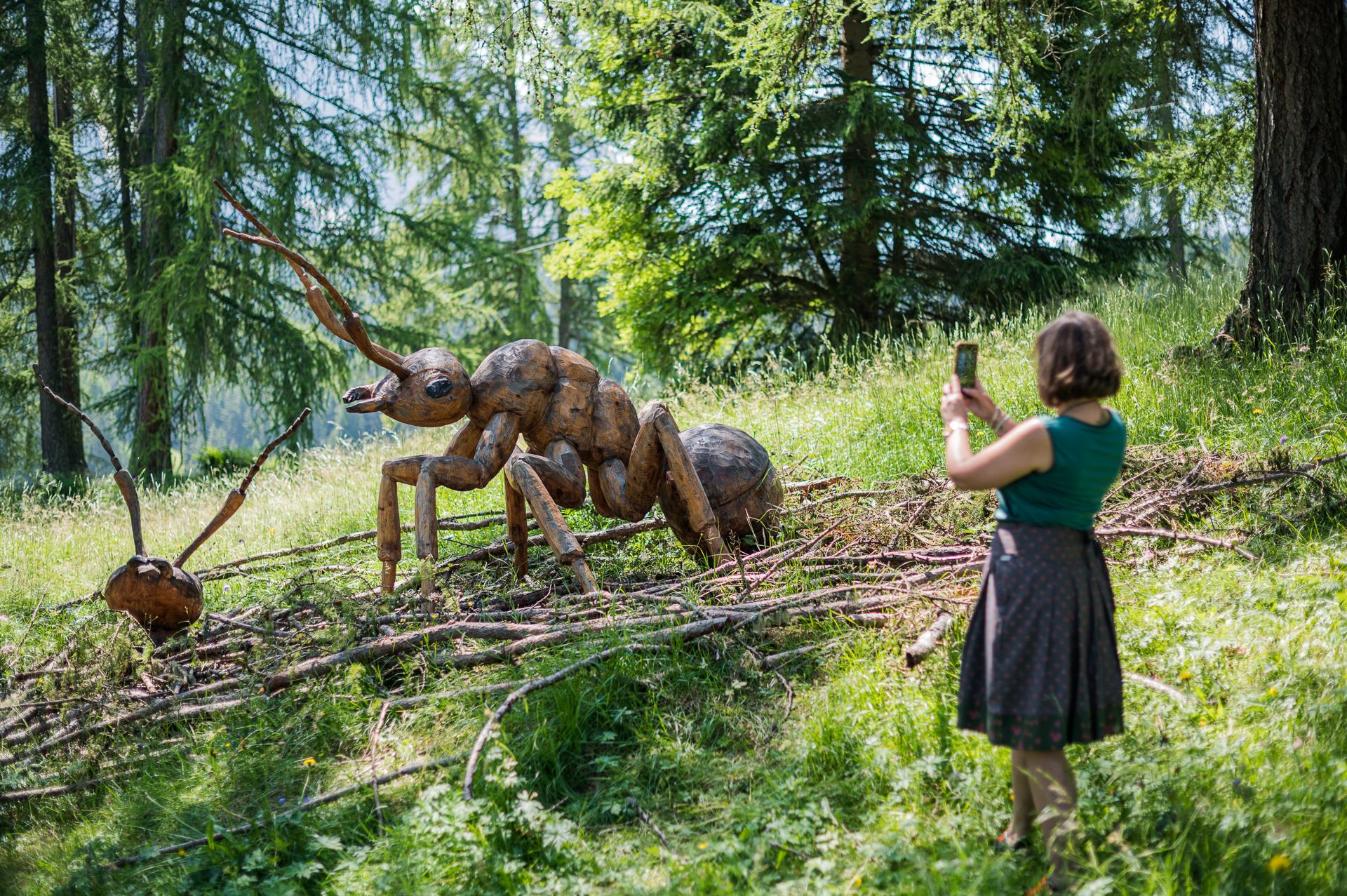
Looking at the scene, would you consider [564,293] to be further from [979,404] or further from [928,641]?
[979,404]

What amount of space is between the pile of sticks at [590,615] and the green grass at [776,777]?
3.9 inches

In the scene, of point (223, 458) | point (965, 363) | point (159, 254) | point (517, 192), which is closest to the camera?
point (965, 363)

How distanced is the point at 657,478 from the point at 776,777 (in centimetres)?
198

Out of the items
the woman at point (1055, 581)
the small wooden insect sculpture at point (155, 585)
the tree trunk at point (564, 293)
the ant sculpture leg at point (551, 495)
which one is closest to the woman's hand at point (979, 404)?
the woman at point (1055, 581)

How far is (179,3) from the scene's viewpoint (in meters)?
15.1

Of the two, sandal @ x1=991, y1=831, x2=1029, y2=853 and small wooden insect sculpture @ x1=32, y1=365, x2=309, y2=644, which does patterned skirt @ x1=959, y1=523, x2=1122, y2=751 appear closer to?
sandal @ x1=991, y1=831, x2=1029, y2=853

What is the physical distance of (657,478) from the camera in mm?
4855

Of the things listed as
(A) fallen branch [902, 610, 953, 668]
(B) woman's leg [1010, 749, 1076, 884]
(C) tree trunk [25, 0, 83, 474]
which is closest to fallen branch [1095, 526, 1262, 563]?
(A) fallen branch [902, 610, 953, 668]

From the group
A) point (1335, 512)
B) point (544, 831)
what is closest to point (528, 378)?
point (544, 831)

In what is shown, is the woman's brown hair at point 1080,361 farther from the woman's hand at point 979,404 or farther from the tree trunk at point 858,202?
the tree trunk at point 858,202

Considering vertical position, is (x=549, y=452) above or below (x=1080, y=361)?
below

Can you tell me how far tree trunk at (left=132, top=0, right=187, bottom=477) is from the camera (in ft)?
47.7

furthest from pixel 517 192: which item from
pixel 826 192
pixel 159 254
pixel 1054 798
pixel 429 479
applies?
pixel 1054 798

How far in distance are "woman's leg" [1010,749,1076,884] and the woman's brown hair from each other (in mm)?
960
